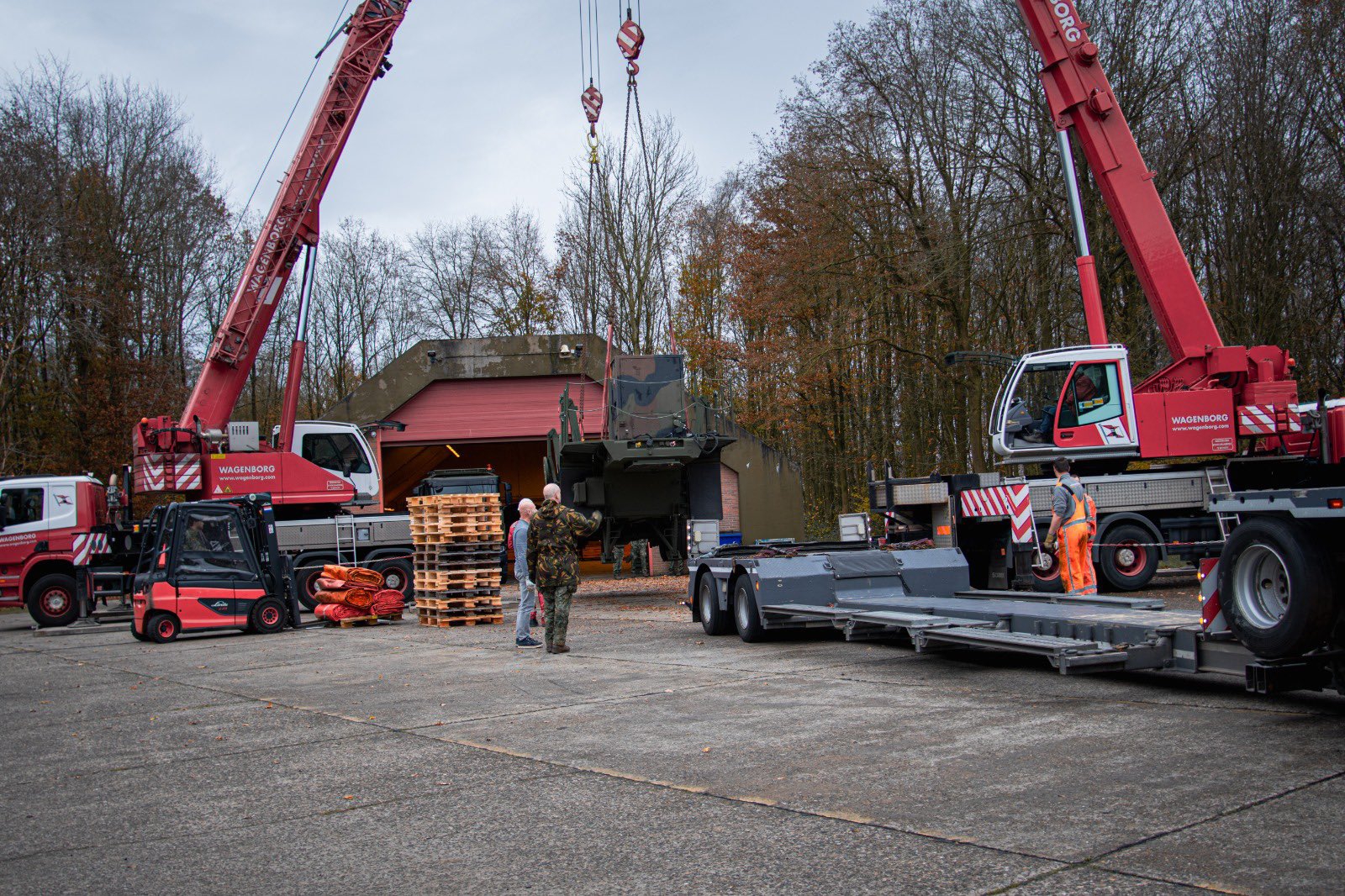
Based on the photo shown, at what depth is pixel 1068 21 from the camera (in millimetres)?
16906

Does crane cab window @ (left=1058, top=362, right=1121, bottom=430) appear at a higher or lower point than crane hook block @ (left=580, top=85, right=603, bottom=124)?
lower

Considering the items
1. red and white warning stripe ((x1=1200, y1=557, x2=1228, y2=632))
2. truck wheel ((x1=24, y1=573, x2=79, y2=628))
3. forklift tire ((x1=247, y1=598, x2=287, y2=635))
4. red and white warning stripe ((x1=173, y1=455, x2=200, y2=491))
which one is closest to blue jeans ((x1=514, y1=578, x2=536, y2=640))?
forklift tire ((x1=247, y1=598, x2=287, y2=635))

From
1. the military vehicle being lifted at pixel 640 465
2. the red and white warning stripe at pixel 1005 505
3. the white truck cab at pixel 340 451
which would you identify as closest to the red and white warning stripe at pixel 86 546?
the white truck cab at pixel 340 451

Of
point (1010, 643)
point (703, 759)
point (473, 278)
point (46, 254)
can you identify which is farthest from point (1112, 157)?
point (473, 278)

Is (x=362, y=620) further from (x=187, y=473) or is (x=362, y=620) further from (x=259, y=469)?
(x=187, y=473)

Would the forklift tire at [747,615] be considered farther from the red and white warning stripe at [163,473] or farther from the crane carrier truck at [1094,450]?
the red and white warning stripe at [163,473]

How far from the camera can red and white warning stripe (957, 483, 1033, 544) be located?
14.6 meters

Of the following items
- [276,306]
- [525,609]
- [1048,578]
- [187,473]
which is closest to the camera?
[525,609]

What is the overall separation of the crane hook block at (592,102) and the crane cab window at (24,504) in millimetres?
11973

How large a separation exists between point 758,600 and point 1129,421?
739 cm

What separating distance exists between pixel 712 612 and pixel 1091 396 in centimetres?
690

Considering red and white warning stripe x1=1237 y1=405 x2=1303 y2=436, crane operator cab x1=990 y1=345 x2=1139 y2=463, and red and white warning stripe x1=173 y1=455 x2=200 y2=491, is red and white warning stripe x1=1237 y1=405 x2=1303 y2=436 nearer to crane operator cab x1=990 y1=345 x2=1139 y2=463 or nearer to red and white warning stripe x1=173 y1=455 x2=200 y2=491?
crane operator cab x1=990 y1=345 x2=1139 y2=463

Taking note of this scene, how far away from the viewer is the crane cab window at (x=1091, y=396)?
1570cm

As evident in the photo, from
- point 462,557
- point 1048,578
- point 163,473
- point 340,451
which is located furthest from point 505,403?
point 1048,578
